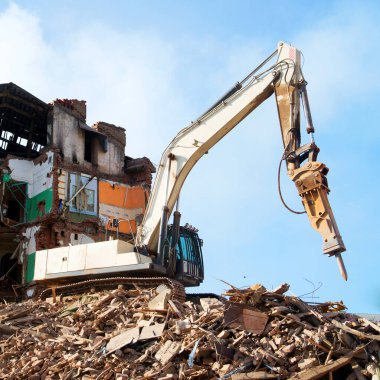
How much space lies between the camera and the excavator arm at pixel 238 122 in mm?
12578

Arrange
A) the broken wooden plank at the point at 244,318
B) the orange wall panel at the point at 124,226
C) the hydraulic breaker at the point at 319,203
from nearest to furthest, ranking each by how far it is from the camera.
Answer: the broken wooden plank at the point at 244,318 → the hydraulic breaker at the point at 319,203 → the orange wall panel at the point at 124,226

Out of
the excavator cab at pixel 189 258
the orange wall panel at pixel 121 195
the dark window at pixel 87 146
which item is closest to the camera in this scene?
the excavator cab at pixel 189 258

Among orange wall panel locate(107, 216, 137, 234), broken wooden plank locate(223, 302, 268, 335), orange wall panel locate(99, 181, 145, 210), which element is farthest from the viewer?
orange wall panel locate(99, 181, 145, 210)

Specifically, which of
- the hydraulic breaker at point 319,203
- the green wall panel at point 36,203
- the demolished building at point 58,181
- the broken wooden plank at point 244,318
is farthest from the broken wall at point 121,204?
the broken wooden plank at point 244,318

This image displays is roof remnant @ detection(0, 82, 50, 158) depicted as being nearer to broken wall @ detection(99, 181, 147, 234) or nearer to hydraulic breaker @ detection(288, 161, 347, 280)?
broken wall @ detection(99, 181, 147, 234)

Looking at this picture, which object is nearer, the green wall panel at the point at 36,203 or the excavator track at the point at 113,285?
the excavator track at the point at 113,285

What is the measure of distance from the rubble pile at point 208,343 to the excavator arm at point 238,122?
219cm

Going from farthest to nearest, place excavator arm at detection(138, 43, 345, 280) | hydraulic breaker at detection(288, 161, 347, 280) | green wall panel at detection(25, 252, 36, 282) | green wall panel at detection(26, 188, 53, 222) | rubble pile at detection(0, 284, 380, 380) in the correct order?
green wall panel at detection(26, 188, 53, 222)
green wall panel at detection(25, 252, 36, 282)
excavator arm at detection(138, 43, 345, 280)
hydraulic breaker at detection(288, 161, 347, 280)
rubble pile at detection(0, 284, 380, 380)

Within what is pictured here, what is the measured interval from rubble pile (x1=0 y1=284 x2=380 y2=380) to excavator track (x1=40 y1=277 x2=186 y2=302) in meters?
0.75

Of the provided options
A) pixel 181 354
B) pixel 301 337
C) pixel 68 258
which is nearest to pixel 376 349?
pixel 301 337

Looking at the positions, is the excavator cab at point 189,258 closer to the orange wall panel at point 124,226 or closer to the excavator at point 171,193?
the excavator at point 171,193

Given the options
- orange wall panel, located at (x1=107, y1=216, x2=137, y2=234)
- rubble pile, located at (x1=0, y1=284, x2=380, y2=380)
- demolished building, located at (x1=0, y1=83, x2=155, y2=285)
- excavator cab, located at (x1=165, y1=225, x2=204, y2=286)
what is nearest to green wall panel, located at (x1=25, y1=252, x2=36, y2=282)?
demolished building, located at (x1=0, y1=83, x2=155, y2=285)

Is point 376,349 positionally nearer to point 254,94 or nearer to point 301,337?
point 301,337

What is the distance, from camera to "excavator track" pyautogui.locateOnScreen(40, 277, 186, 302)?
1442cm
